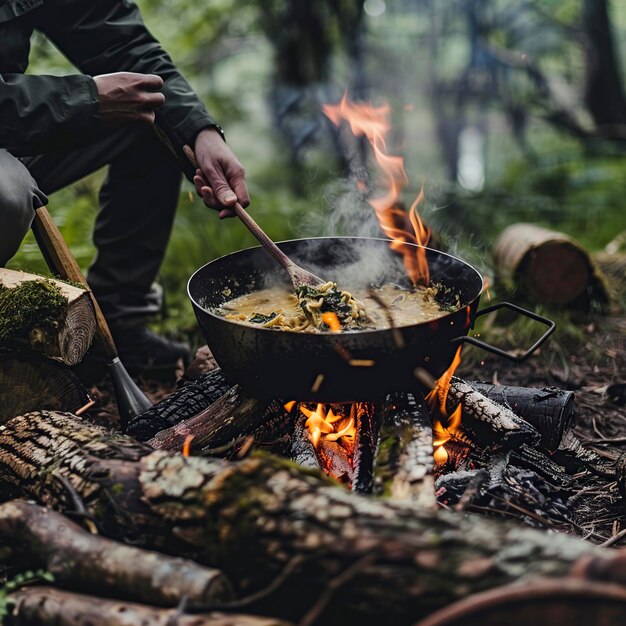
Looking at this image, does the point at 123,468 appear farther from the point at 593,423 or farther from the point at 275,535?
the point at 593,423

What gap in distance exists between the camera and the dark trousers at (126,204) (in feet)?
11.8

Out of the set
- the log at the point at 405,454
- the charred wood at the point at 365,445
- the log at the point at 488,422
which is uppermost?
the log at the point at 405,454

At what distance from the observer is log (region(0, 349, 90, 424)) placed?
106 inches

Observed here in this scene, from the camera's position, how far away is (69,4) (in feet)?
11.3

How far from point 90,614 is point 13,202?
70.1 inches

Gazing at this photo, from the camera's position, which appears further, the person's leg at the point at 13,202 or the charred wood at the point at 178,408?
the charred wood at the point at 178,408

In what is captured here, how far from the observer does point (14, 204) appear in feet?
9.15

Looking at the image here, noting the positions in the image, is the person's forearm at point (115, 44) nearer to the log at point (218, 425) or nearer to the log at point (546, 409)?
the log at point (218, 425)

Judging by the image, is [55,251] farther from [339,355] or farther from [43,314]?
[339,355]

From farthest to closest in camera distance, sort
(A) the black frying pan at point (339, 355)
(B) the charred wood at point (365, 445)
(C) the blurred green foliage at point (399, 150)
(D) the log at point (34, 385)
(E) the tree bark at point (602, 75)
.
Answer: (E) the tree bark at point (602, 75), (C) the blurred green foliage at point (399, 150), (D) the log at point (34, 385), (B) the charred wood at point (365, 445), (A) the black frying pan at point (339, 355)

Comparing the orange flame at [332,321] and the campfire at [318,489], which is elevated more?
the orange flame at [332,321]

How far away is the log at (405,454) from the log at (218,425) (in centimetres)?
60

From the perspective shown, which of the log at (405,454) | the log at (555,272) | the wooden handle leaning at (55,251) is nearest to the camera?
the log at (405,454)

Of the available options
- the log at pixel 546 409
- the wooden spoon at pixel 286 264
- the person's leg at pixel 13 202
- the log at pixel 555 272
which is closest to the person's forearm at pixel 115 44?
the wooden spoon at pixel 286 264
